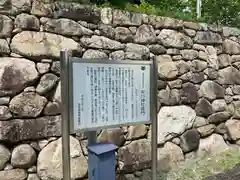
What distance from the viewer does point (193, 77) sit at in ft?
15.1

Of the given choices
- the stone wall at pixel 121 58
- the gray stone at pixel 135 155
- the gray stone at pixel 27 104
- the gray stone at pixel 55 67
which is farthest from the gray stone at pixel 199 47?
the gray stone at pixel 27 104

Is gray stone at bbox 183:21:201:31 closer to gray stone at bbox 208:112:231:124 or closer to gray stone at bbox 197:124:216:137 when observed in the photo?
gray stone at bbox 208:112:231:124

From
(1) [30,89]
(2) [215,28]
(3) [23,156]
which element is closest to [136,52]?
(1) [30,89]

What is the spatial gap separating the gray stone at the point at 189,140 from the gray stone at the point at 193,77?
2.17 ft

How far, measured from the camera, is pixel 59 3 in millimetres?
3455

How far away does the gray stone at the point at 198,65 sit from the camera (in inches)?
183

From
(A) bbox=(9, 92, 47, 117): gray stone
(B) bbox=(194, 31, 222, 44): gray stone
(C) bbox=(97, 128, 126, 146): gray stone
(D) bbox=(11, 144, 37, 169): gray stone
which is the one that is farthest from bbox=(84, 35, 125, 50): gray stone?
(B) bbox=(194, 31, 222, 44): gray stone

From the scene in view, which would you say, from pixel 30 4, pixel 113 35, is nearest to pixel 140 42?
pixel 113 35

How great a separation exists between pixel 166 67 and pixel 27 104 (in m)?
1.87

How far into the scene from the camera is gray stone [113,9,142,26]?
389 centimetres

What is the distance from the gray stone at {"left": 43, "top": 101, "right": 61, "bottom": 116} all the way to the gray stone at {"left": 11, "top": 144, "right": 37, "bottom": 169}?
36cm

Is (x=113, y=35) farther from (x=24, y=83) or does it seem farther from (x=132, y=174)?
(x=132, y=174)

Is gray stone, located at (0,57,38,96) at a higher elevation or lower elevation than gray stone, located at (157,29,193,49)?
lower

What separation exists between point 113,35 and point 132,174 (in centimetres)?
158
